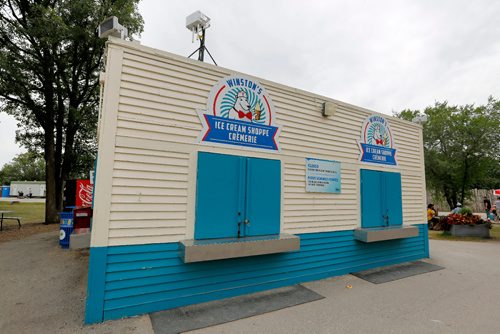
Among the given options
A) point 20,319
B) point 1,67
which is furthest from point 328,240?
point 1,67

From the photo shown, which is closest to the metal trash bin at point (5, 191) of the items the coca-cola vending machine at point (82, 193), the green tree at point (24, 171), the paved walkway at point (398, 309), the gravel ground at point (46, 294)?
the green tree at point (24, 171)

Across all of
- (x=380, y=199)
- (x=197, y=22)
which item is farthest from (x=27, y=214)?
(x=380, y=199)

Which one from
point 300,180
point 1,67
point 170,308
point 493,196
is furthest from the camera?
point 493,196

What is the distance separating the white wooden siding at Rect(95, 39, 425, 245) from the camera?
3219 millimetres

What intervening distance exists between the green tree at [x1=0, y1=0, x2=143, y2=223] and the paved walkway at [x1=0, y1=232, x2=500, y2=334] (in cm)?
846

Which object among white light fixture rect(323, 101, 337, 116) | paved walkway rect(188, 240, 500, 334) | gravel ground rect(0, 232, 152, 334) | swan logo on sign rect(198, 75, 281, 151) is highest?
white light fixture rect(323, 101, 337, 116)

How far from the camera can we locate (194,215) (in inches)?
142

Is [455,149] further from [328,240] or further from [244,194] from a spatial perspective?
[244,194]

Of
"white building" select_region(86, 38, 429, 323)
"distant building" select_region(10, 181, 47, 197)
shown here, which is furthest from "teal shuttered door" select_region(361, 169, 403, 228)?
"distant building" select_region(10, 181, 47, 197)

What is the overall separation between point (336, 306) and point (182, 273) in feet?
7.31

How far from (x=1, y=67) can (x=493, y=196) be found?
30.8m

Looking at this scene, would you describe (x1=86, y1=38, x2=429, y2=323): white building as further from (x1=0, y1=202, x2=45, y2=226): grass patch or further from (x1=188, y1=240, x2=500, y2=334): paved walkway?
(x1=0, y1=202, x2=45, y2=226): grass patch

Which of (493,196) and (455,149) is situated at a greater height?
(455,149)

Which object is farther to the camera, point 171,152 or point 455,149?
point 455,149
